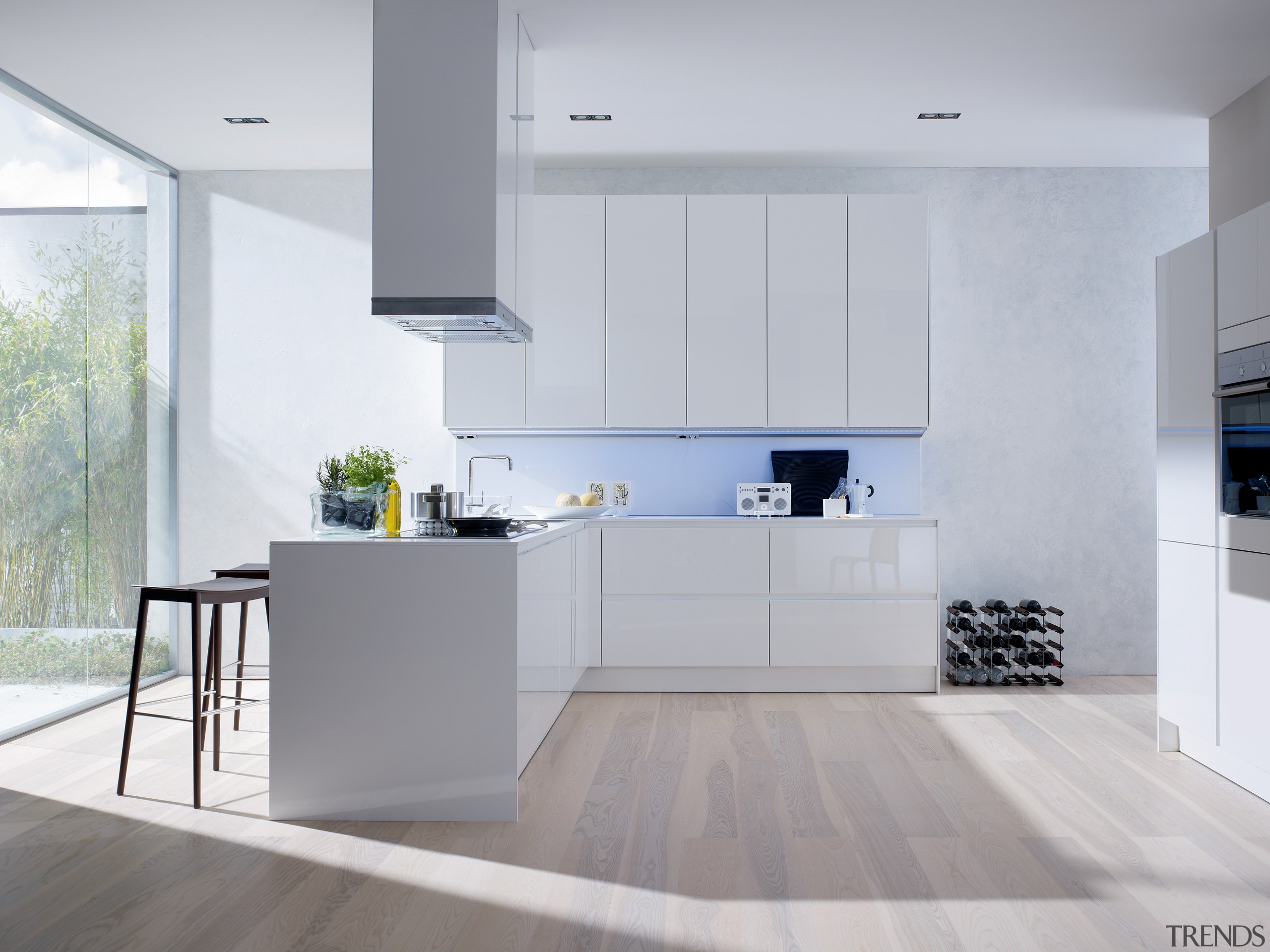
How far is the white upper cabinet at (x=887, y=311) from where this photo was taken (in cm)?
468

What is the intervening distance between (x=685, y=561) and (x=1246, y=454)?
2459mm

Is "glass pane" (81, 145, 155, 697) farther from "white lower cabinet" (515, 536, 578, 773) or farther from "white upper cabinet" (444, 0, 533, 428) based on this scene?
"white lower cabinet" (515, 536, 578, 773)

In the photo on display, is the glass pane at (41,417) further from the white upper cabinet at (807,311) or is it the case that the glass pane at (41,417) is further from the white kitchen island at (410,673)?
the white upper cabinet at (807,311)

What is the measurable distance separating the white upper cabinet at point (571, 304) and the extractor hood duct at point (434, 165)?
5.55 ft

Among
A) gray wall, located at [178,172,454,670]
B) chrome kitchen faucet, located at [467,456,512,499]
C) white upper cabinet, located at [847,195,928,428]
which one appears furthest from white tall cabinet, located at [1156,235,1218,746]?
gray wall, located at [178,172,454,670]

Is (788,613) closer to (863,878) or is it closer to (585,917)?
(863,878)

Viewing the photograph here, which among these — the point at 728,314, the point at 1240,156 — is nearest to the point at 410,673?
the point at 728,314

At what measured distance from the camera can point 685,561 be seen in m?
4.54

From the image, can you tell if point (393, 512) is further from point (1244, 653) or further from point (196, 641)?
point (1244, 653)

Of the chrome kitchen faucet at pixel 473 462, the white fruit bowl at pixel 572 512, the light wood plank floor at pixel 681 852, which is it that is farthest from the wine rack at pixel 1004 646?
the chrome kitchen faucet at pixel 473 462

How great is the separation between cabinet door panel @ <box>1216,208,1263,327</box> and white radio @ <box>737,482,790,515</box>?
7.20 feet

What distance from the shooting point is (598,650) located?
4539 mm

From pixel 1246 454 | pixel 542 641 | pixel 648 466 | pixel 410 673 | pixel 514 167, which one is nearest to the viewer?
pixel 410 673

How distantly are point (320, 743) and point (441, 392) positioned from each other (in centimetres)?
275
